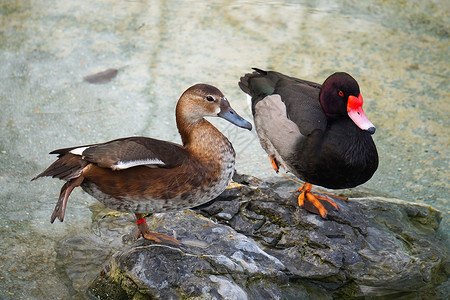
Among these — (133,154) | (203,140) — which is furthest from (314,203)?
(133,154)

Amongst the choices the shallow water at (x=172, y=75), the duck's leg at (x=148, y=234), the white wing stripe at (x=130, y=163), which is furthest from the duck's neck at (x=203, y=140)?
the shallow water at (x=172, y=75)

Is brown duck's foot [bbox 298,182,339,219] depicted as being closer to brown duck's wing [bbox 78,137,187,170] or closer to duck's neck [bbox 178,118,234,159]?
duck's neck [bbox 178,118,234,159]

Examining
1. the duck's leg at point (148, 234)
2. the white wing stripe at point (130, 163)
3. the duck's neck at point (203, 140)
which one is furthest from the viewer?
the duck's leg at point (148, 234)

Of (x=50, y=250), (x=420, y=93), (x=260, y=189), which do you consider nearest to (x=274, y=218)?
(x=260, y=189)

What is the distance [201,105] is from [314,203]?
45.9 inches

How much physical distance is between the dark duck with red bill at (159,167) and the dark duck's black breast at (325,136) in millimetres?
637

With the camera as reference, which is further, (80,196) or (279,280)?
(80,196)

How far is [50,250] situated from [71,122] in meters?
1.85

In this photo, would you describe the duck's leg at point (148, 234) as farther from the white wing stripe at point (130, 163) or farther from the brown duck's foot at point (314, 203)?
the brown duck's foot at point (314, 203)

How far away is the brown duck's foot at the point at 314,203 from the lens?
3973 millimetres

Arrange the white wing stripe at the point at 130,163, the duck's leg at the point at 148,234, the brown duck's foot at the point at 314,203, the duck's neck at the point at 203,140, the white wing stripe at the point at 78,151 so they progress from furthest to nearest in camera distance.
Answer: the brown duck's foot at the point at 314,203
the duck's leg at the point at 148,234
the duck's neck at the point at 203,140
the white wing stripe at the point at 78,151
the white wing stripe at the point at 130,163

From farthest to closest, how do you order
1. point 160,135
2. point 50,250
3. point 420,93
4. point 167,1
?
point 167,1 < point 420,93 < point 160,135 < point 50,250

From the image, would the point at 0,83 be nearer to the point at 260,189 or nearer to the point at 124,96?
the point at 124,96

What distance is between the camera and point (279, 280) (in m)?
3.51
